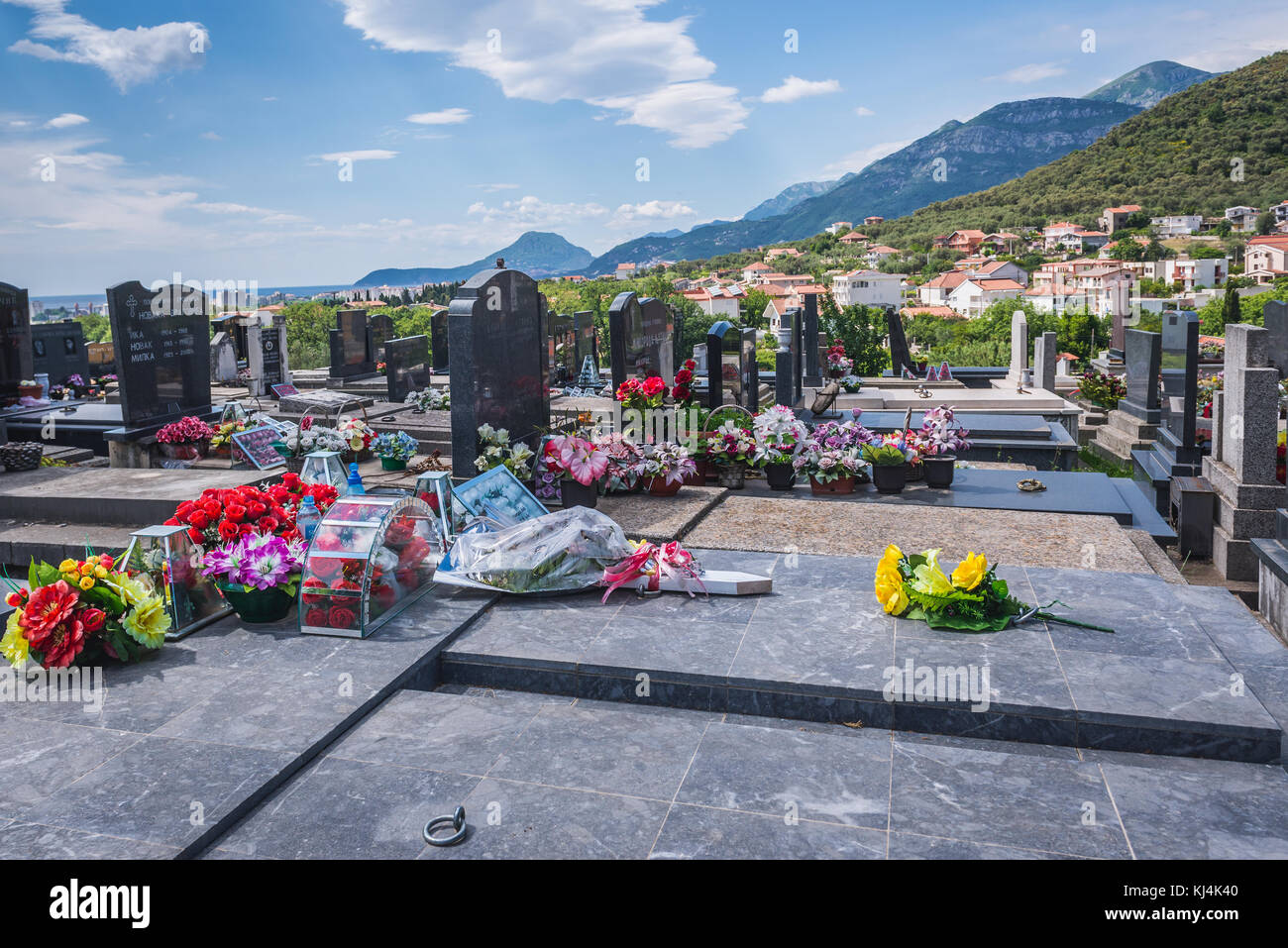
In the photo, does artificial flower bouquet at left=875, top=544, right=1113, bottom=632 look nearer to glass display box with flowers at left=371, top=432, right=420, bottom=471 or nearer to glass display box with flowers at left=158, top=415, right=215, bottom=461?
glass display box with flowers at left=371, top=432, right=420, bottom=471

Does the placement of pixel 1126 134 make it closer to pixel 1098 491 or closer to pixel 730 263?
pixel 730 263

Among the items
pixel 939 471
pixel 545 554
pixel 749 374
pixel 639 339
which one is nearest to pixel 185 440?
pixel 639 339

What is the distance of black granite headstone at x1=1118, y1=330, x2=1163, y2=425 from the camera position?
478 inches

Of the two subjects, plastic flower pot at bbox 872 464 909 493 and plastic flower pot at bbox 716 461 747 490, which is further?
plastic flower pot at bbox 716 461 747 490

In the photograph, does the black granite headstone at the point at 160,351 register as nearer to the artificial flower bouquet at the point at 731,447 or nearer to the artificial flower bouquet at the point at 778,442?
the artificial flower bouquet at the point at 731,447

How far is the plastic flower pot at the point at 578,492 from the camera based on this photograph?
755 cm

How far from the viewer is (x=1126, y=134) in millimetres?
101125

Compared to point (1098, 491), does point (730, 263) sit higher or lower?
higher

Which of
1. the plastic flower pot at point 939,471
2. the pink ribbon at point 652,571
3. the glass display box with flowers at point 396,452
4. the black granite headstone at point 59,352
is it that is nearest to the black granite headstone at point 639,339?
the glass display box with flowers at point 396,452

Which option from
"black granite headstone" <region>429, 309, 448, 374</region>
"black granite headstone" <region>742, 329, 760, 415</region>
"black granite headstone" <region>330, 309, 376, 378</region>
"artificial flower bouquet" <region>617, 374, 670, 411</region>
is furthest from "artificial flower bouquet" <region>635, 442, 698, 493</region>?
"black granite headstone" <region>330, 309, 376, 378</region>

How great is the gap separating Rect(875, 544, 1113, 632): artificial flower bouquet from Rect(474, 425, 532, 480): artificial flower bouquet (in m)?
3.48

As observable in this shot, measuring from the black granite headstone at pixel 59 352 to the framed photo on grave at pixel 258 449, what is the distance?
10295mm
